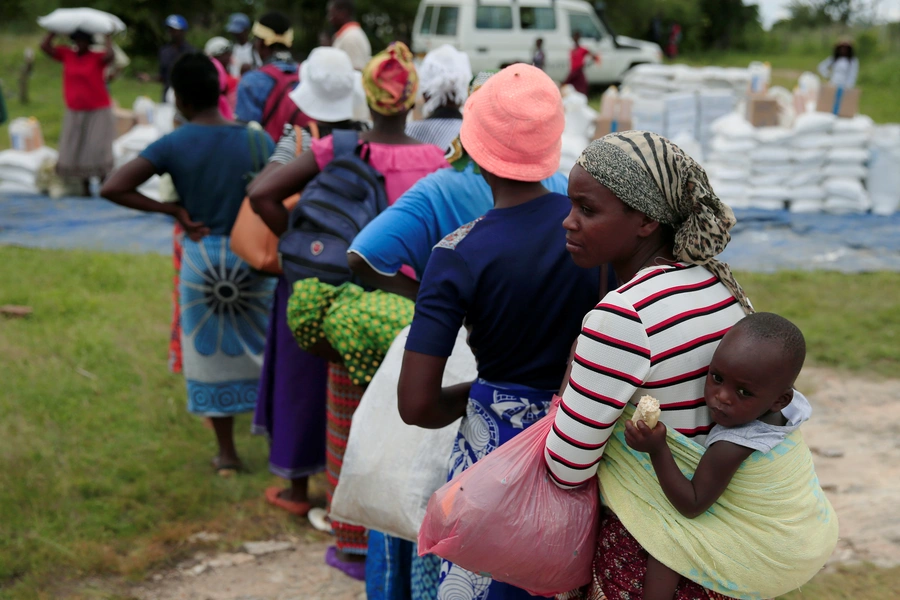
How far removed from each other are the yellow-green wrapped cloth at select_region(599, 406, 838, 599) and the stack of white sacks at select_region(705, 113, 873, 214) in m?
7.44

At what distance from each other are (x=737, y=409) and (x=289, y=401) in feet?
7.77

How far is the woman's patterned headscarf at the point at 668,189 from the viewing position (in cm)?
161

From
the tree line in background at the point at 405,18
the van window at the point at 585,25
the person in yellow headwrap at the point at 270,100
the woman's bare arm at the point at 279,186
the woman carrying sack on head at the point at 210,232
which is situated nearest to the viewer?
the woman's bare arm at the point at 279,186

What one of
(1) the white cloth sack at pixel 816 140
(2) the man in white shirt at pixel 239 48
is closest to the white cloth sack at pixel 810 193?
(1) the white cloth sack at pixel 816 140

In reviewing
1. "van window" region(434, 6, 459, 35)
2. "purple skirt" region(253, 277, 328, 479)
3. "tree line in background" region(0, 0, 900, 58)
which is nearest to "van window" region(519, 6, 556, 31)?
"van window" region(434, 6, 459, 35)

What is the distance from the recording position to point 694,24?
84.9ft

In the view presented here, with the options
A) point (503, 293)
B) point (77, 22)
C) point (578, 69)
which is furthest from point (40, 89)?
point (503, 293)

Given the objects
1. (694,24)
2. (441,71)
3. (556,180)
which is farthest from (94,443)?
(694,24)

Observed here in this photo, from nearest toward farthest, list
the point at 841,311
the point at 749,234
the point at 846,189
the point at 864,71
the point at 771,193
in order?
the point at 841,311
the point at 749,234
the point at 846,189
the point at 771,193
the point at 864,71

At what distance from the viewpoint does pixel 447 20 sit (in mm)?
16328

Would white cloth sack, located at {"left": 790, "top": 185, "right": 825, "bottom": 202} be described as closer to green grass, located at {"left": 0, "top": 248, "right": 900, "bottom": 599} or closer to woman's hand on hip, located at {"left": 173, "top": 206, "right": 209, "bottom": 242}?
green grass, located at {"left": 0, "top": 248, "right": 900, "bottom": 599}

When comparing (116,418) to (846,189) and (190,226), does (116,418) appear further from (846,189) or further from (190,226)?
(846,189)

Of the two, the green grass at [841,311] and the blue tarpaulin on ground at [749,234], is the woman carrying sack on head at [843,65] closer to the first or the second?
the blue tarpaulin on ground at [749,234]

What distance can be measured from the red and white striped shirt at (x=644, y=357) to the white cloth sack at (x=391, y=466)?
0.79 metres
